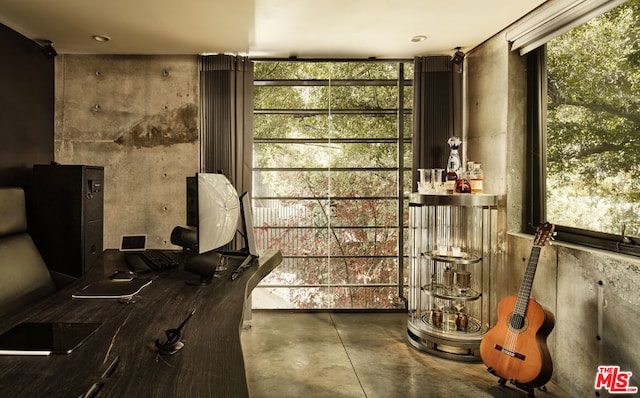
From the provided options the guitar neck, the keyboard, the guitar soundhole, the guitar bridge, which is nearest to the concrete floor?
the guitar bridge

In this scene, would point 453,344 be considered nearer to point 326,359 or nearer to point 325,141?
point 326,359

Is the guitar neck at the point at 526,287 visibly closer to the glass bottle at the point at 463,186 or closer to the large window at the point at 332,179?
the glass bottle at the point at 463,186

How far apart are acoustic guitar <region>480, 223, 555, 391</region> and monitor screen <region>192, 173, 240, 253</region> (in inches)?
71.4

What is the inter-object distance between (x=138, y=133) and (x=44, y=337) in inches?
115

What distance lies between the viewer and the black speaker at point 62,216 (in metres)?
2.67

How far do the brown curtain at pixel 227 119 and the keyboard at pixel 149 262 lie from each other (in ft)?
4.55

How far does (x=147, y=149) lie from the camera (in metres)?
3.81

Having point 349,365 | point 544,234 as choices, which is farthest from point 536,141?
point 349,365

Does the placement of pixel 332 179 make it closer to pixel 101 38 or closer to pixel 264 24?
pixel 264 24

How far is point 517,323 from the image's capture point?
2430mm

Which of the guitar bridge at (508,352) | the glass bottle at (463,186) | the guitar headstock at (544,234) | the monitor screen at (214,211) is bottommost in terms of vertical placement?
the guitar bridge at (508,352)

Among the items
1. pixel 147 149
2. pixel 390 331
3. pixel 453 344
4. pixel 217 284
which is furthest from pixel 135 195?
pixel 453 344

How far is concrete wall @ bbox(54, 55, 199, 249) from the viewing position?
12.4 ft

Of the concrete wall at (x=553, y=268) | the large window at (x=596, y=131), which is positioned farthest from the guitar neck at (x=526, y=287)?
the large window at (x=596, y=131)
